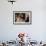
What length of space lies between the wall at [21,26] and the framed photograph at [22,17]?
13 cm

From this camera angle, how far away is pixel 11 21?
604 cm

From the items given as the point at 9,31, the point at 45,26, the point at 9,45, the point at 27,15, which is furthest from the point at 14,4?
the point at 9,45

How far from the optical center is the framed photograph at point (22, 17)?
6012mm

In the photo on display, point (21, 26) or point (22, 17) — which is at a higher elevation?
point (22, 17)

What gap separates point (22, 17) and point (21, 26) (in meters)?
0.39

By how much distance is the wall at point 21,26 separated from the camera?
600cm

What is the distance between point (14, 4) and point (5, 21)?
0.83 metres

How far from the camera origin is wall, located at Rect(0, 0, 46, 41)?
19.7 ft

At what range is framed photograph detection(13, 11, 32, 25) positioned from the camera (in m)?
6.01

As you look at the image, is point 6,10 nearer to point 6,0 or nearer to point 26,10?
point 6,0

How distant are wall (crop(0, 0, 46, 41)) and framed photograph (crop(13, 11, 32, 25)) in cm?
13

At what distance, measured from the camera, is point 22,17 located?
6.04 meters

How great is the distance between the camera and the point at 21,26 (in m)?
6.04

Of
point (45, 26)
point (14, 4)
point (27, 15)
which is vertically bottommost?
point (45, 26)
